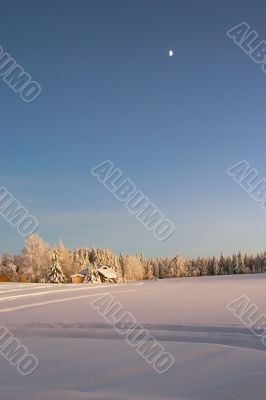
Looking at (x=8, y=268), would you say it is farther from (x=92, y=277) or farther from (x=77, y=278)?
(x=92, y=277)

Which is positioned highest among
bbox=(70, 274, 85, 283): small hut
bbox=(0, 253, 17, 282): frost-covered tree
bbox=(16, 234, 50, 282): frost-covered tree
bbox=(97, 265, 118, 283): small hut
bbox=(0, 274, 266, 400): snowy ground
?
bbox=(0, 274, 266, 400): snowy ground

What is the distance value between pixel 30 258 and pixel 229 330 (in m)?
56.0

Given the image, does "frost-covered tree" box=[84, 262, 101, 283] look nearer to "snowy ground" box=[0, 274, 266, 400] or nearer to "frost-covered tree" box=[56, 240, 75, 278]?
"frost-covered tree" box=[56, 240, 75, 278]

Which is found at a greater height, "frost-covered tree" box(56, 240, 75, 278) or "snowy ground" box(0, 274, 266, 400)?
"snowy ground" box(0, 274, 266, 400)

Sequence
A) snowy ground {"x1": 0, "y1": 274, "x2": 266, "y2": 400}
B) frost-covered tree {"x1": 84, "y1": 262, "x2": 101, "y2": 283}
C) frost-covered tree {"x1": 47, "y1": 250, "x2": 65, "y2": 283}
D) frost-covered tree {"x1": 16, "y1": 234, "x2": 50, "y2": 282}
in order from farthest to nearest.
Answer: frost-covered tree {"x1": 16, "y1": 234, "x2": 50, "y2": 282} → frost-covered tree {"x1": 84, "y1": 262, "x2": 101, "y2": 283} → frost-covered tree {"x1": 47, "y1": 250, "x2": 65, "y2": 283} → snowy ground {"x1": 0, "y1": 274, "x2": 266, "y2": 400}

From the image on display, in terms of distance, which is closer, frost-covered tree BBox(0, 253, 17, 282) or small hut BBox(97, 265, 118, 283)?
frost-covered tree BBox(0, 253, 17, 282)

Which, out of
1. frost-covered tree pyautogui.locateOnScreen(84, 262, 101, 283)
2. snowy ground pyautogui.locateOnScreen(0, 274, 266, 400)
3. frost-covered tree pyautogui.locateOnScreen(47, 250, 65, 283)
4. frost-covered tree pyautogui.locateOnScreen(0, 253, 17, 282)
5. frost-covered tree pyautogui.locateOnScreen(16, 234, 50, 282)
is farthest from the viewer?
frost-covered tree pyautogui.locateOnScreen(0, 253, 17, 282)

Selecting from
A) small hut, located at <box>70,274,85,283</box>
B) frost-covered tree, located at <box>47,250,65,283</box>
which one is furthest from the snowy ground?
small hut, located at <box>70,274,85,283</box>

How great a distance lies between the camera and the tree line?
61.4 m

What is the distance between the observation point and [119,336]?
25.9ft

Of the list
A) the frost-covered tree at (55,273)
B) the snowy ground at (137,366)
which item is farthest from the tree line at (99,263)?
the snowy ground at (137,366)

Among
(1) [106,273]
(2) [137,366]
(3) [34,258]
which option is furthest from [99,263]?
(2) [137,366]

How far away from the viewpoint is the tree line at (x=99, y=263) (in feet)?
201

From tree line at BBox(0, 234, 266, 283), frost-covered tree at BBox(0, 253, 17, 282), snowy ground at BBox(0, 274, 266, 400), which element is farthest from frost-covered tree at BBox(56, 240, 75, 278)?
snowy ground at BBox(0, 274, 266, 400)
